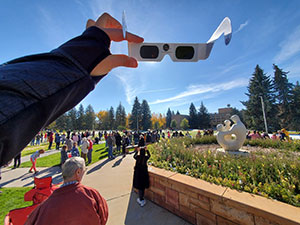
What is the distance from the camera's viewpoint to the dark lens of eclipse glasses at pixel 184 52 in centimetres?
121

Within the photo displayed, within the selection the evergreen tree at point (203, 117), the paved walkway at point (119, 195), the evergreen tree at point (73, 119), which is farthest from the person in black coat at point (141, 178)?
the evergreen tree at point (73, 119)

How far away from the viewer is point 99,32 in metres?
0.70

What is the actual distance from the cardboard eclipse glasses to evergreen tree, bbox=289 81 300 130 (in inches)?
1555

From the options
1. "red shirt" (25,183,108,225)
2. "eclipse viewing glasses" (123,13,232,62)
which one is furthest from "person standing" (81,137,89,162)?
"eclipse viewing glasses" (123,13,232,62)

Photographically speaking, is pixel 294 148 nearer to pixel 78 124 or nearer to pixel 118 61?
pixel 118 61

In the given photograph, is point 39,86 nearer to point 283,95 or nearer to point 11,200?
point 11,200

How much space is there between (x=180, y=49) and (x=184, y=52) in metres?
0.05

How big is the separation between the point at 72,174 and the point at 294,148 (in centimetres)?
1012

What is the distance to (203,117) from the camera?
57.2 meters

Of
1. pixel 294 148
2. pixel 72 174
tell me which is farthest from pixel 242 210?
pixel 294 148

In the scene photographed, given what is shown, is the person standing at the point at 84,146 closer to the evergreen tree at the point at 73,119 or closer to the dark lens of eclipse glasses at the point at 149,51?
the dark lens of eclipse glasses at the point at 149,51

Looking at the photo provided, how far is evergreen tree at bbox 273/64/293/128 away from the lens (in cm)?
2907

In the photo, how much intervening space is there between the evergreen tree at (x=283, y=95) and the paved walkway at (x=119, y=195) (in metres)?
36.9

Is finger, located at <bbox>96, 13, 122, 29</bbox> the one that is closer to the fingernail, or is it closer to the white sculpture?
the fingernail
